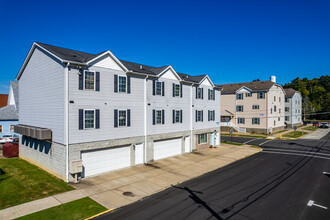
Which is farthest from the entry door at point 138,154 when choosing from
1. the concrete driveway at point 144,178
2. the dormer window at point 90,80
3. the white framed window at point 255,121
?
the white framed window at point 255,121

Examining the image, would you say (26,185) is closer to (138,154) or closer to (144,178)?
(144,178)

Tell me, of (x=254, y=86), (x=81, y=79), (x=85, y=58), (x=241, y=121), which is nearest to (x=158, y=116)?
(x=81, y=79)

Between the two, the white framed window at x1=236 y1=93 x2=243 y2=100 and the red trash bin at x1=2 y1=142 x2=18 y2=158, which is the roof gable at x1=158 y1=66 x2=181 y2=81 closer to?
the red trash bin at x1=2 y1=142 x2=18 y2=158

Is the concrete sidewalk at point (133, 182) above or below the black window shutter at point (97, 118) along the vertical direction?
below

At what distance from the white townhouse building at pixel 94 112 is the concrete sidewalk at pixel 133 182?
4.54 ft

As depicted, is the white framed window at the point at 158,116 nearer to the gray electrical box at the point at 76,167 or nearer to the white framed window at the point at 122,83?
the white framed window at the point at 122,83

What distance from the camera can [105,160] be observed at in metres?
18.0

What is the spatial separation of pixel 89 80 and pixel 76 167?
22.4ft

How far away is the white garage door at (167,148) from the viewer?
22812mm

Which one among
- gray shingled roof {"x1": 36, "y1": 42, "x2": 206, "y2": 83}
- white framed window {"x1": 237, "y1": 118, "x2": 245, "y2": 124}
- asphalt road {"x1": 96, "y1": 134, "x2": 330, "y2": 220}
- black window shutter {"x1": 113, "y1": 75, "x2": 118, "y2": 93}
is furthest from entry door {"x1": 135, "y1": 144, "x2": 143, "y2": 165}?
white framed window {"x1": 237, "y1": 118, "x2": 245, "y2": 124}

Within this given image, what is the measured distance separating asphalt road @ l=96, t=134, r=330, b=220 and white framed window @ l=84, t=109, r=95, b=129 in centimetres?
761

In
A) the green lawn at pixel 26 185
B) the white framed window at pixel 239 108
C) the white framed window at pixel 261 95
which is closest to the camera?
the green lawn at pixel 26 185

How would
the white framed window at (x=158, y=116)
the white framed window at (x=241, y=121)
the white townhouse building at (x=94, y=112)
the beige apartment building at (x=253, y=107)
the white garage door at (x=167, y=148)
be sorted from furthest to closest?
the white framed window at (x=241, y=121)
the beige apartment building at (x=253, y=107)
the white garage door at (x=167, y=148)
the white framed window at (x=158, y=116)
the white townhouse building at (x=94, y=112)

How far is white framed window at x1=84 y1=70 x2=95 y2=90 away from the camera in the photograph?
16.7 m
